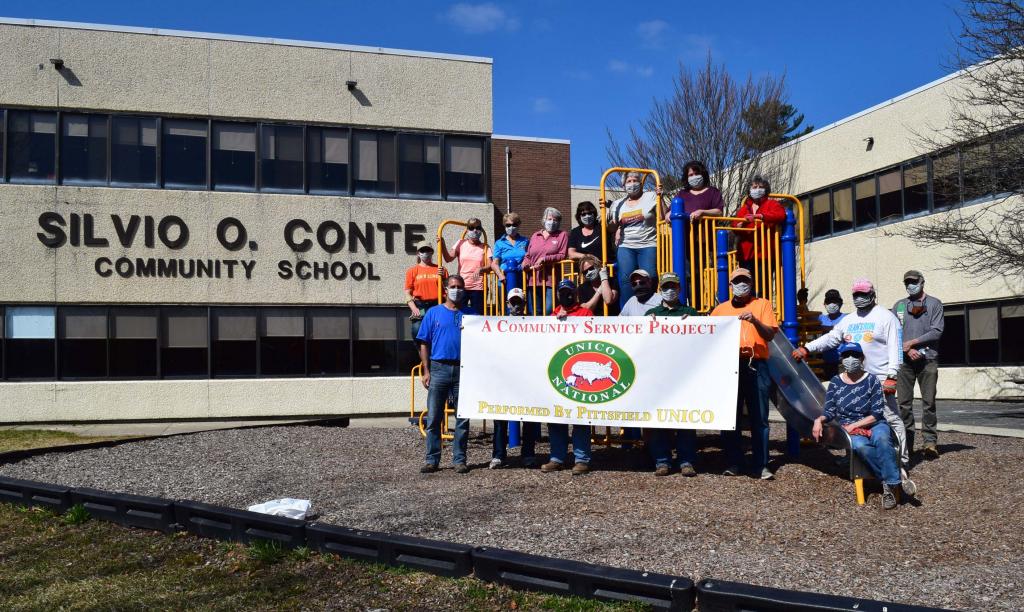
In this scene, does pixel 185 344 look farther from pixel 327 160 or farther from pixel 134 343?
pixel 327 160

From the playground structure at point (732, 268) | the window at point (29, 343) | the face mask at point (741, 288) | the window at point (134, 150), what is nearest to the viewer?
the face mask at point (741, 288)

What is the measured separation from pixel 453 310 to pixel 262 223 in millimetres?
11025

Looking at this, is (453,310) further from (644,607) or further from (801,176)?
(801,176)

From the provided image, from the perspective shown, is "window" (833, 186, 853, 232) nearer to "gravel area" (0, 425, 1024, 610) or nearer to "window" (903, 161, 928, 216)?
"window" (903, 161, 928, 216)

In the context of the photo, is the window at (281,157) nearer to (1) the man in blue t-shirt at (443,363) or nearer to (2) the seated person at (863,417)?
(1) the man in blue t-shirt at (443,363)

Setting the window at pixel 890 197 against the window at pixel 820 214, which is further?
the window at pixel 820 214

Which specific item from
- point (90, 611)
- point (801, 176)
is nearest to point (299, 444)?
point (90, 611)

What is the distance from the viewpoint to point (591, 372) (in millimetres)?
9008

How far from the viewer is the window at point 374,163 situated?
20.2 meters

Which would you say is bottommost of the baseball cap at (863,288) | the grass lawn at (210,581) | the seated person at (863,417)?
the grass lawn at (210,581)

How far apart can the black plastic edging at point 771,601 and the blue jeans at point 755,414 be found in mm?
3943

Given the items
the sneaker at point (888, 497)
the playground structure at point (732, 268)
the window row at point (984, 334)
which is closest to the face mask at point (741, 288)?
the playground structure at point (732, 268)

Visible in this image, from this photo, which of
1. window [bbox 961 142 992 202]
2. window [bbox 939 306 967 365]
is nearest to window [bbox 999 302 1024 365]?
window [bbox 939 306 967 365]

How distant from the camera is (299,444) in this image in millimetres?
12234
